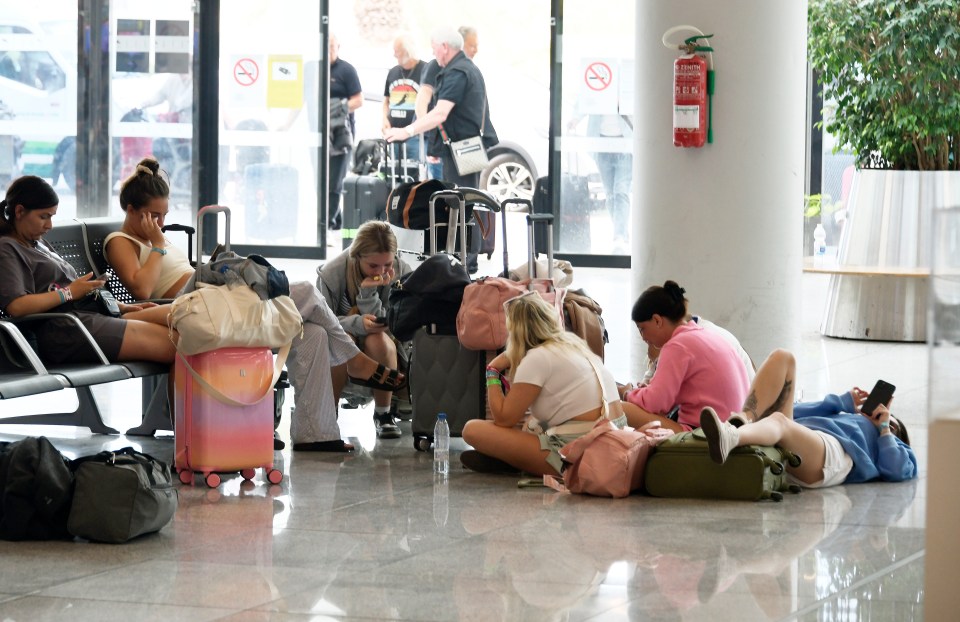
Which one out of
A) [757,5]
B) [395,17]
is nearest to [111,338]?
[757,5]

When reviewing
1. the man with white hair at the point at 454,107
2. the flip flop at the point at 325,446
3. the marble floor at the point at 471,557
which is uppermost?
the man with white hair at the point at 454,107

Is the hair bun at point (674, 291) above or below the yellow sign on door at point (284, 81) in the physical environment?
below

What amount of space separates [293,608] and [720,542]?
5.00ft

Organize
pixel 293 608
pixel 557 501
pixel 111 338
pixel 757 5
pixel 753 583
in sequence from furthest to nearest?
pixel 757 5
pixel 111 338
pixel 557 501
pixel 753 583
pixel 293 608

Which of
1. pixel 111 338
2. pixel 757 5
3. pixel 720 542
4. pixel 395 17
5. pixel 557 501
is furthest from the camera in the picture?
pixel 395 17

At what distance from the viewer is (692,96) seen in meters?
7.87

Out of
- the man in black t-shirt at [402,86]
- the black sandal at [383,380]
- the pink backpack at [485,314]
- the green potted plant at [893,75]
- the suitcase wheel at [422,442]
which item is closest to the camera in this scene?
the pink backpack at [485,314]

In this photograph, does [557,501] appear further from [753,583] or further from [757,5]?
[757,5]

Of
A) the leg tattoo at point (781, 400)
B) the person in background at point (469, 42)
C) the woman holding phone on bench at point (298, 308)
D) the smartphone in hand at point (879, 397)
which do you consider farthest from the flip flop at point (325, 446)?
the person in background at point (469, 42)

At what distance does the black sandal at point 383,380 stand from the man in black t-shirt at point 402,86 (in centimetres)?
740

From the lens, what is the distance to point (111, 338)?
5.97 metres

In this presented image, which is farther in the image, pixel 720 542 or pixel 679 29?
pixel 679 29

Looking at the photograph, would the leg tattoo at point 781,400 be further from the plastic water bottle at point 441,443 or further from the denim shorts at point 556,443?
Answer: the plastic water bottle at point 441,443

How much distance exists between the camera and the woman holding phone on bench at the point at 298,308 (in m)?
6.53
